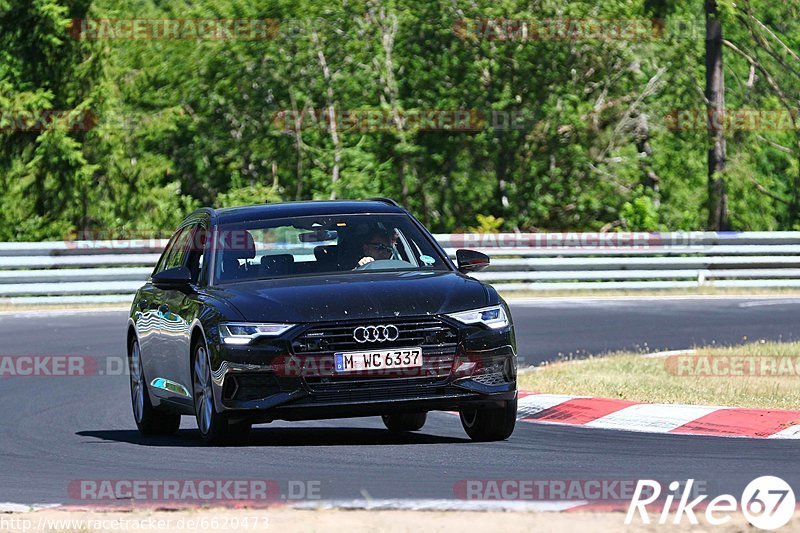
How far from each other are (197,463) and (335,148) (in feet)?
101

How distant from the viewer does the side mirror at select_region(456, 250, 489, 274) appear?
10961 millimetres

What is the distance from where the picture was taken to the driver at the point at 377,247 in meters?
10.9

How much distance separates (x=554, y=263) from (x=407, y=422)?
15.3 meters

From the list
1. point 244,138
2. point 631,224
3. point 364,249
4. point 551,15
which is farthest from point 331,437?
point 244,138

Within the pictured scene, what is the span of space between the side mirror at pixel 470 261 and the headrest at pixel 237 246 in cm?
137

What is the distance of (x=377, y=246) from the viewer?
1099 cm

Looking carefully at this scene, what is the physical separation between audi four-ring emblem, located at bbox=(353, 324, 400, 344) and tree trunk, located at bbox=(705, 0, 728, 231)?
25239 mm

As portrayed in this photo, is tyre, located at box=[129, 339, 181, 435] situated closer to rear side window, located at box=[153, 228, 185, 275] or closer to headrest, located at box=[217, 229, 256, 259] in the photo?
rear side window, located at box=[153, 228, 185, 275]
